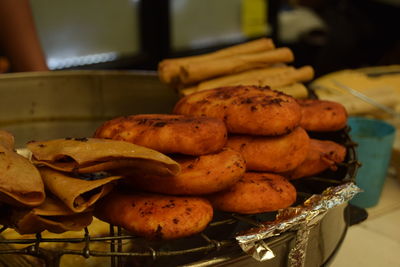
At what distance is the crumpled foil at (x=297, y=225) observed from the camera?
78 centimetres

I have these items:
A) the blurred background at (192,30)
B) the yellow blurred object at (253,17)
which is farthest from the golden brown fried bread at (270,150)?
the yellow blurred object at (253,17)

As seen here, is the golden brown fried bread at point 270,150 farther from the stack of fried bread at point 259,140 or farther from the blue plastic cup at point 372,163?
the blue plastic cup at point 372,163

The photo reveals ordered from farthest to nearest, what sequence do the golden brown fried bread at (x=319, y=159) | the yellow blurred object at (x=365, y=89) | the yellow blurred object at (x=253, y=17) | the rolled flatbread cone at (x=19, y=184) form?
the yellow blurred object at (x=253, y=17) → the yellow blurred object at (x=365, y=89) → the golden brown fried bread at (x=319, y=159) → the rolled flatbread cone at (x=19, y=184)

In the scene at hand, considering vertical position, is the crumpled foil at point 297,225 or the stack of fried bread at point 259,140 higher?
the stack of fried bread at point 259,140

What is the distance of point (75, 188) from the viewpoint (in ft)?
2.41

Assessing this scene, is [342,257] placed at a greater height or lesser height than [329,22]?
lesser

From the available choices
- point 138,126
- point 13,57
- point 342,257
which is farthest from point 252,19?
point 138,126

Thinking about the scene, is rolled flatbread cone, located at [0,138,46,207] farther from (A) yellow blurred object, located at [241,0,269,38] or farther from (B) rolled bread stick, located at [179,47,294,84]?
(A) yellow blurred object, located at [241,0,269,38]

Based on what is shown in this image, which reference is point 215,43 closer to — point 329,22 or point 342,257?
point 329,22

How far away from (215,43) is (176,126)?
3047 millimetres

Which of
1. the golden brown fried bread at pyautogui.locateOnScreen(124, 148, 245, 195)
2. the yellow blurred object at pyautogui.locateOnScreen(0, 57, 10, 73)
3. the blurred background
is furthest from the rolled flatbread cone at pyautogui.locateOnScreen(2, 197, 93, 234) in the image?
the blurred background

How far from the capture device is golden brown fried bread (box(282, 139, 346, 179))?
3.51 ft

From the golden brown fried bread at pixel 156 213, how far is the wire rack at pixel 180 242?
0.02 meters

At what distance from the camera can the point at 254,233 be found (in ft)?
2.60
